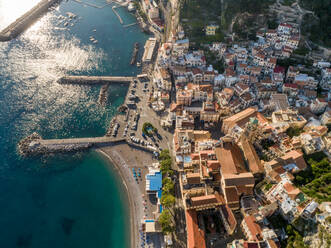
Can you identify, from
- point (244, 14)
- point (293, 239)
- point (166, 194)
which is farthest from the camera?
point (244, 14)

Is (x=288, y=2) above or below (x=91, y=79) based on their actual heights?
above

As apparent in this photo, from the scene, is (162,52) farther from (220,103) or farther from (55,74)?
(55,74)

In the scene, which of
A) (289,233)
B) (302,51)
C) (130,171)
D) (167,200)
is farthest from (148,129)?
(302,51)

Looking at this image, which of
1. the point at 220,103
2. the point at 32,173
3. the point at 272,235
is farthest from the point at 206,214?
the point at 32,173

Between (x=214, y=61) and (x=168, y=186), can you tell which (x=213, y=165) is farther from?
(x=214, y=61)

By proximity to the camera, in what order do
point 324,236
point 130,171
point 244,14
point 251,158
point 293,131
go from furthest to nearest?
1. point 244,14
2. point 293,131
3. point 130,171
4. point 251,158
5. point 324,236

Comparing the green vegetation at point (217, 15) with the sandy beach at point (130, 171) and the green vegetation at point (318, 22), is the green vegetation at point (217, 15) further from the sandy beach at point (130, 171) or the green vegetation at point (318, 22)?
the sandy beach at point (130, 171)
